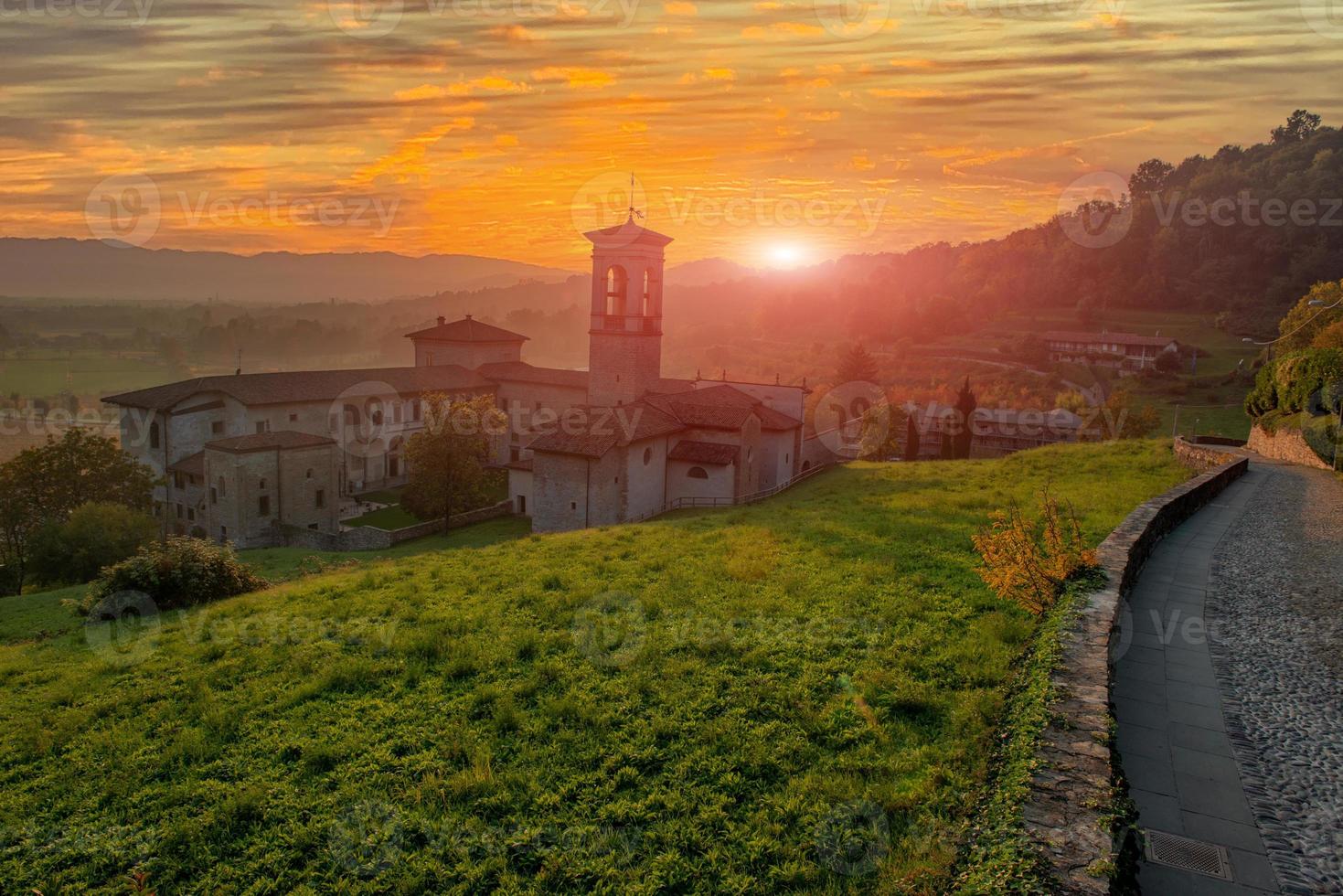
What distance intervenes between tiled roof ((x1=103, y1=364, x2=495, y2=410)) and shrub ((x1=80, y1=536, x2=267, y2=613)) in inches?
1046

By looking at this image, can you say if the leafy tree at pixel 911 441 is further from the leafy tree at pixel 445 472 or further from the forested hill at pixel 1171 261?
the forested hill at pixel 1171 261

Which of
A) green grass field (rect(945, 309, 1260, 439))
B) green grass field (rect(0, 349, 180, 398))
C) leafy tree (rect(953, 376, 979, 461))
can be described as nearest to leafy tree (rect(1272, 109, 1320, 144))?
green grass field (rect(945, 309, 1260, 439))

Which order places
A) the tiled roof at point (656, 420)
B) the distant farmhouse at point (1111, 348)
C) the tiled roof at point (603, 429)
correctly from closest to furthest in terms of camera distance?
the tiled roof at point (603, 429), the tiled roof at point (656, 420), the distant farmhouse at point (1111, 348)

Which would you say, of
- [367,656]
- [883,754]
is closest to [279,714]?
[367,656]

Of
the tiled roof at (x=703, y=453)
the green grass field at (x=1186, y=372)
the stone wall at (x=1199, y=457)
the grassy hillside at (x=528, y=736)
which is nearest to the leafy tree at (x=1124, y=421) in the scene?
the green grass field at (x=1186, y=372)

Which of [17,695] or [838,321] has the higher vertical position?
[838,321]

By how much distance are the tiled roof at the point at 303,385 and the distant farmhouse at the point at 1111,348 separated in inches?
2479

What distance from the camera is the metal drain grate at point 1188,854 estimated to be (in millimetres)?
4887

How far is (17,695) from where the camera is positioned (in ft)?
30.0

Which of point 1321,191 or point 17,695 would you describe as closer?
point 17,695

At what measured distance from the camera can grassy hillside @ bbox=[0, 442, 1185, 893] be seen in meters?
5.64

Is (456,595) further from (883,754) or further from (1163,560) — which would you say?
(1163,560)

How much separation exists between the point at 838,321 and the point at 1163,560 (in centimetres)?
10980

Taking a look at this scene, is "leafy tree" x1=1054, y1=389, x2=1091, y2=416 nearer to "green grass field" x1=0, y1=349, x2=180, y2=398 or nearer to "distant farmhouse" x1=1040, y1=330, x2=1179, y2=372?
"distant farmhouse" x1=1040, y1=330, x2=1179, y2=372
